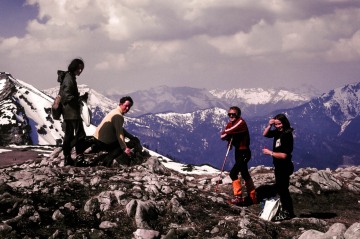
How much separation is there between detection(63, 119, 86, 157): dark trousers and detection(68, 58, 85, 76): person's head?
78.8 inches

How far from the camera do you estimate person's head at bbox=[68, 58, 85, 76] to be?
1357 centimetres

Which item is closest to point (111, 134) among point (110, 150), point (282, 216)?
point (110, 150)

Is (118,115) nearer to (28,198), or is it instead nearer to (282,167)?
(28,198)

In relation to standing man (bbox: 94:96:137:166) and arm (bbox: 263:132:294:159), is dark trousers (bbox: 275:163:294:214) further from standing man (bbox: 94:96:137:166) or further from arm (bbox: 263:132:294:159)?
standing man (bbox: 94:96:137:166)

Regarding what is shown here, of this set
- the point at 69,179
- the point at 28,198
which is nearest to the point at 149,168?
the point at 69,179

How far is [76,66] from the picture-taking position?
13.6 m

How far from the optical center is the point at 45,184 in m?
11.2

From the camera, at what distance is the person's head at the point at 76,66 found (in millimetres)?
13570

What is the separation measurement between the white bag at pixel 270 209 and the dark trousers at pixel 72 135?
7.96 metres

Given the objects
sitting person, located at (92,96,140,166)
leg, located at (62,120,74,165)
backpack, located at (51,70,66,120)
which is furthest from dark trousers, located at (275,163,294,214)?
backpack, located at (51,70,66,120)

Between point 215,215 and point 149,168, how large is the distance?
633 cm

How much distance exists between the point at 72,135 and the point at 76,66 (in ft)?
9.36

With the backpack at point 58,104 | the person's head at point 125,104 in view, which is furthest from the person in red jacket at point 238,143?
the backpack at point 58,104

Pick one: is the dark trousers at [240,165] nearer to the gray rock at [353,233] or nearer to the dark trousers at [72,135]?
the gray rock at [353,233]
